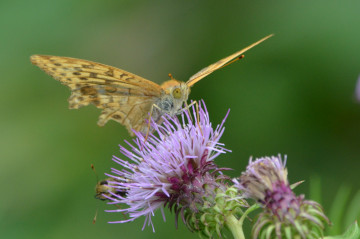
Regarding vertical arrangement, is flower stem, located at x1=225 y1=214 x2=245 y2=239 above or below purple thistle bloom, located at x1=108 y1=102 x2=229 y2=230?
below

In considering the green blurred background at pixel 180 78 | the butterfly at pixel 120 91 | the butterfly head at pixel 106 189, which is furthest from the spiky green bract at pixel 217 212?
the green blurred background at pixel 180 78

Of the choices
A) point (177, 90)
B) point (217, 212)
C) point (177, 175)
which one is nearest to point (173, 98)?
point (177, 90)

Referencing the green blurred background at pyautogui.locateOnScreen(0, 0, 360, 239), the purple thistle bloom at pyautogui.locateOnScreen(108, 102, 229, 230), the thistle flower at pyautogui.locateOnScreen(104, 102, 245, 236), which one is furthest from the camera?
the green blurred background at pyautogui.locateOnScreen(0, 0, 360, 239)

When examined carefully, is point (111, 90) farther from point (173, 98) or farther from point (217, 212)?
point (217, 212)

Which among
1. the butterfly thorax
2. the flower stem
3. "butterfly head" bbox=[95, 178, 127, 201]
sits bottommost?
the flower stem

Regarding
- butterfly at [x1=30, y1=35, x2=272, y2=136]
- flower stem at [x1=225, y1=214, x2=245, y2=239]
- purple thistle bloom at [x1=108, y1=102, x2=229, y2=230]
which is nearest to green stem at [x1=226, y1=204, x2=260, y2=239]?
flower stem at [x1=225, y1=214, x2=245, y2=239]

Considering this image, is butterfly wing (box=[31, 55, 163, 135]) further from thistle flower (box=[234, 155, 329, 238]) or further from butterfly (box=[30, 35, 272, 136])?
thistle flower (box=[234, 155, 329, 238])

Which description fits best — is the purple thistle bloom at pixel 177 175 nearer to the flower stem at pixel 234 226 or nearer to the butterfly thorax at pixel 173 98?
the flower stem at pixel 234 226
